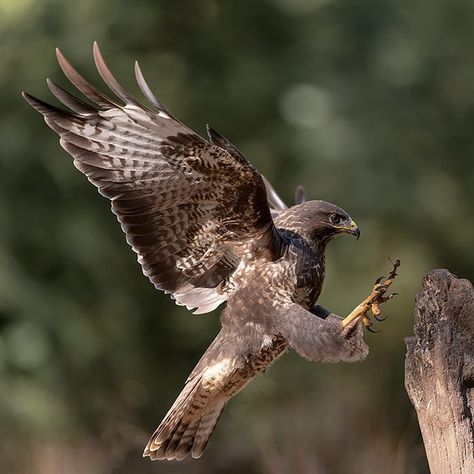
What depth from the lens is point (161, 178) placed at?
643 cm

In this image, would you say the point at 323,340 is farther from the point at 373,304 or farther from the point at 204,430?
the point at 204,430

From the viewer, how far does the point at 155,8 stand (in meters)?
13.4

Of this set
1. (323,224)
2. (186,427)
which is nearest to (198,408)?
(186,427)

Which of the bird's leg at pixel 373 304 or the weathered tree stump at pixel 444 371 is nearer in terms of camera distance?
the weathered tree stump at pixel 444 371

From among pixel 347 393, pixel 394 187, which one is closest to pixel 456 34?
pixel 394 187

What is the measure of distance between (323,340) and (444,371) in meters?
1.01

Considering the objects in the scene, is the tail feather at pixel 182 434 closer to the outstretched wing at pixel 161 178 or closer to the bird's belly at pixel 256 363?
the bird's belly at pixel 256 363

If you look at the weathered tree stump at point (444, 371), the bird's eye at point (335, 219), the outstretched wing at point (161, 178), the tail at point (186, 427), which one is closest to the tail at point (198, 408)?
the tail at point (186, 427)

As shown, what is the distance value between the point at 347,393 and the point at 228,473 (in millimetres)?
2168

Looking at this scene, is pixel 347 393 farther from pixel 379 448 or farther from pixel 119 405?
pixel 379 448

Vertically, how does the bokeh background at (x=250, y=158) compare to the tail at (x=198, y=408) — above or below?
above

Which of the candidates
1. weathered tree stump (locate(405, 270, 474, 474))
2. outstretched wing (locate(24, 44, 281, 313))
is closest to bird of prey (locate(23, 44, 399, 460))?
outstretched wing (locate(24, 44, 281, 313))

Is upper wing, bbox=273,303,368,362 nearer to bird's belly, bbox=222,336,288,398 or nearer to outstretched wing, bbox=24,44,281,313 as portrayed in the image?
bird's belly, bbox=222,336,288,398

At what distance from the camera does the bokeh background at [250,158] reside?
41.4ft
